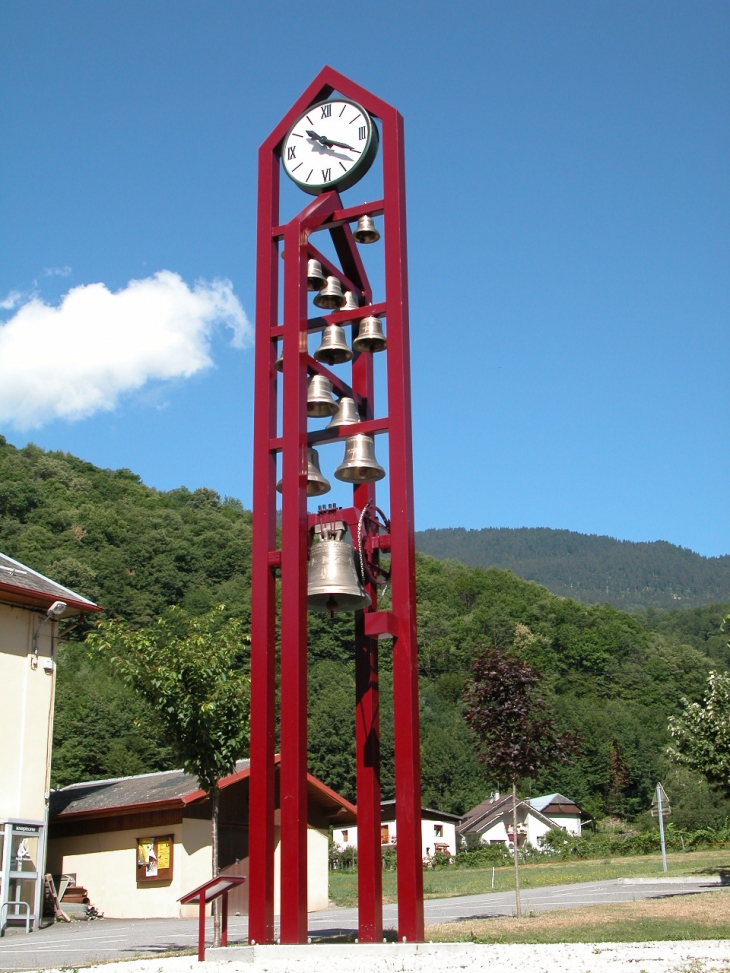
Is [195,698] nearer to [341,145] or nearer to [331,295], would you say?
[331,295]

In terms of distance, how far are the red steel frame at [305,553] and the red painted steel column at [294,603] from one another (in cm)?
1

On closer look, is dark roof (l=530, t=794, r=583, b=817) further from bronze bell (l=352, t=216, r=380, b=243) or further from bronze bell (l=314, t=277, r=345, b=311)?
bronze bell (l=352, t=216, r=380, b=243)

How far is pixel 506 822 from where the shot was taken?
67.5m

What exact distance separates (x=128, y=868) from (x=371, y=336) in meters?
17.5

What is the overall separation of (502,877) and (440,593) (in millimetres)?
64136

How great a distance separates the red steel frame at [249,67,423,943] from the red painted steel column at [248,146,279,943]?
0.02 m

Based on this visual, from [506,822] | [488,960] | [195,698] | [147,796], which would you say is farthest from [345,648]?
[488,960]

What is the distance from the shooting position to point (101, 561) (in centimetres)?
8362

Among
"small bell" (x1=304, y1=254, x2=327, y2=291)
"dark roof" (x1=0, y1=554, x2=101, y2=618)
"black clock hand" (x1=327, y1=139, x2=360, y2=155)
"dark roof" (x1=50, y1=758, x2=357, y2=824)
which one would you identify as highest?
"black clock hand" (x1=327, y1=139, x2=360, y2=155)

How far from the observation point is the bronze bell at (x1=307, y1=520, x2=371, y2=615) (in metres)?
11.6

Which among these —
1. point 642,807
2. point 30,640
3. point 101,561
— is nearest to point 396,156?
point 30,640

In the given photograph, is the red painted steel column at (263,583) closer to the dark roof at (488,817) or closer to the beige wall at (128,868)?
the beige wall at (128,868)

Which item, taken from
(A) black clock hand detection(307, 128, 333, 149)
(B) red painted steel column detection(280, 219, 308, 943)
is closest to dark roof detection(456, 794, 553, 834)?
(B) red painted steel column detection(280, 219, 308, 943)

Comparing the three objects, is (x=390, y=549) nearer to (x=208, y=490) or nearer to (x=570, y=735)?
(x=570, y=735)
